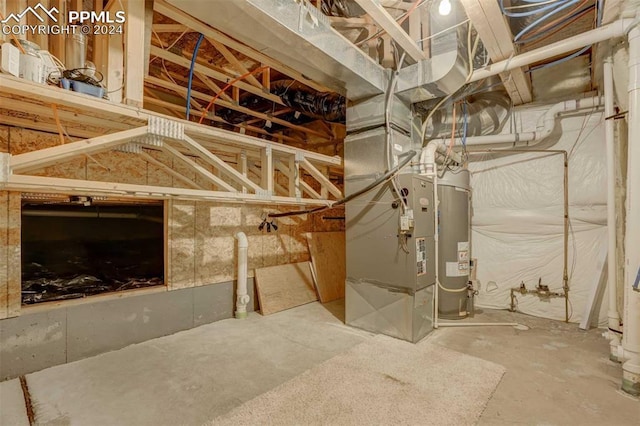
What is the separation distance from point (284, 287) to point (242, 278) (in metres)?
0.69

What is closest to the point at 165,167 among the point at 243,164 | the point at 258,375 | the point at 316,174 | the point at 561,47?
the point at 243,164

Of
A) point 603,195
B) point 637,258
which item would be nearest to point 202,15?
point 637,258

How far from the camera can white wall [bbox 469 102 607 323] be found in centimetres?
322

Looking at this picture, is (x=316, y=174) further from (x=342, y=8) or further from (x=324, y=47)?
(x=342, y=8)

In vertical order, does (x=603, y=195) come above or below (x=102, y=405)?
above

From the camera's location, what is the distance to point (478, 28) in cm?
226

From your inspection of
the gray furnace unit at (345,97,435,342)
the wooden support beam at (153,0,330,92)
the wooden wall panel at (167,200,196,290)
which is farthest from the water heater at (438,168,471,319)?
the wooden wall panel at (167,200,196,290)

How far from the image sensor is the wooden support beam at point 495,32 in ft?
6.77

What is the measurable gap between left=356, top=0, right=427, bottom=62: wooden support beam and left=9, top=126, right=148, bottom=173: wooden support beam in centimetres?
156

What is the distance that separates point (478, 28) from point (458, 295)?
2.58m

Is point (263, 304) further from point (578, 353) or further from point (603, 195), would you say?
point (603, 195)

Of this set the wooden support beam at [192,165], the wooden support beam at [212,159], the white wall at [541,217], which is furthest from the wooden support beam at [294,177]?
the white wall at [541,217]

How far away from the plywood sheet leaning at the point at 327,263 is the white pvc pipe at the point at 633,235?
2873 mm

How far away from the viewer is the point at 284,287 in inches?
158
